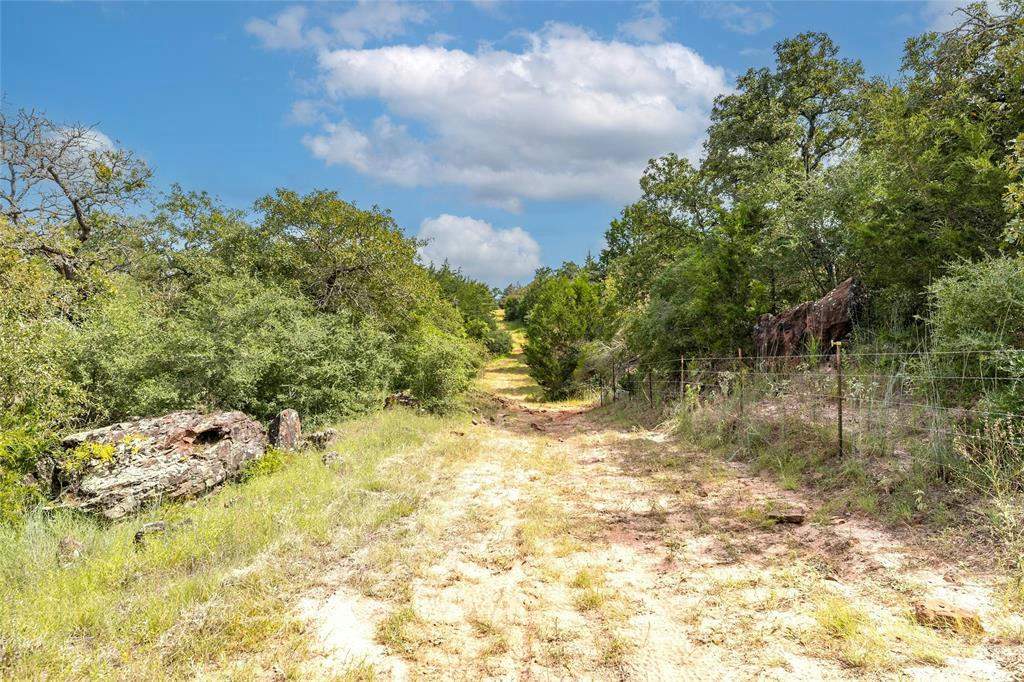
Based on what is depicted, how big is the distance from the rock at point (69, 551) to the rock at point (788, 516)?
7372 millimetres

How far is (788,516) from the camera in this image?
6062 millimetres

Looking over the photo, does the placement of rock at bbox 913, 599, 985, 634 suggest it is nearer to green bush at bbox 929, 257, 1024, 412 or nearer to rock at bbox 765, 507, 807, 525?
rock at bbox 765, 507, 807, 525

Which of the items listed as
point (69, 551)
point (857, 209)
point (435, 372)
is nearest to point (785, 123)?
point (857, 209)

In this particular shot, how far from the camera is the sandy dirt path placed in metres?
3.41

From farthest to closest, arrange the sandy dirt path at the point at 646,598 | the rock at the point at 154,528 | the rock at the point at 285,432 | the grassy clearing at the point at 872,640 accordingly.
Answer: the rock at the point at 285,432, the rock at the point at 154,528, the sandy dirt path at the point at 646,598, the grassy clearing at the point at 872,640

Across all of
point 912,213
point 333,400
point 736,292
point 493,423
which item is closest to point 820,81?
point 736,292

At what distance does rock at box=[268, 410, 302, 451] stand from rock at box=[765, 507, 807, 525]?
8.40 meters

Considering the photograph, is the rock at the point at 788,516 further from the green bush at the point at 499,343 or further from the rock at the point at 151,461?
the green bush at the point at 499,343

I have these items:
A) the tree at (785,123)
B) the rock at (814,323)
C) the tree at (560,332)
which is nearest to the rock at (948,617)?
the rock at (814,323)

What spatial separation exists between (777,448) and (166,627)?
8.62 metres

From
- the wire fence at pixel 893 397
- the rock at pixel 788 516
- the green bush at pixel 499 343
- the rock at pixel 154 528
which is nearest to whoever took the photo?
the rock at pixel 154 528

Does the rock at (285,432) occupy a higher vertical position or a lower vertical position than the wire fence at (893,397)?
lower

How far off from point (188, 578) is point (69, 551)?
1715mm

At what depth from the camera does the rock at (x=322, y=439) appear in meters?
10.6
